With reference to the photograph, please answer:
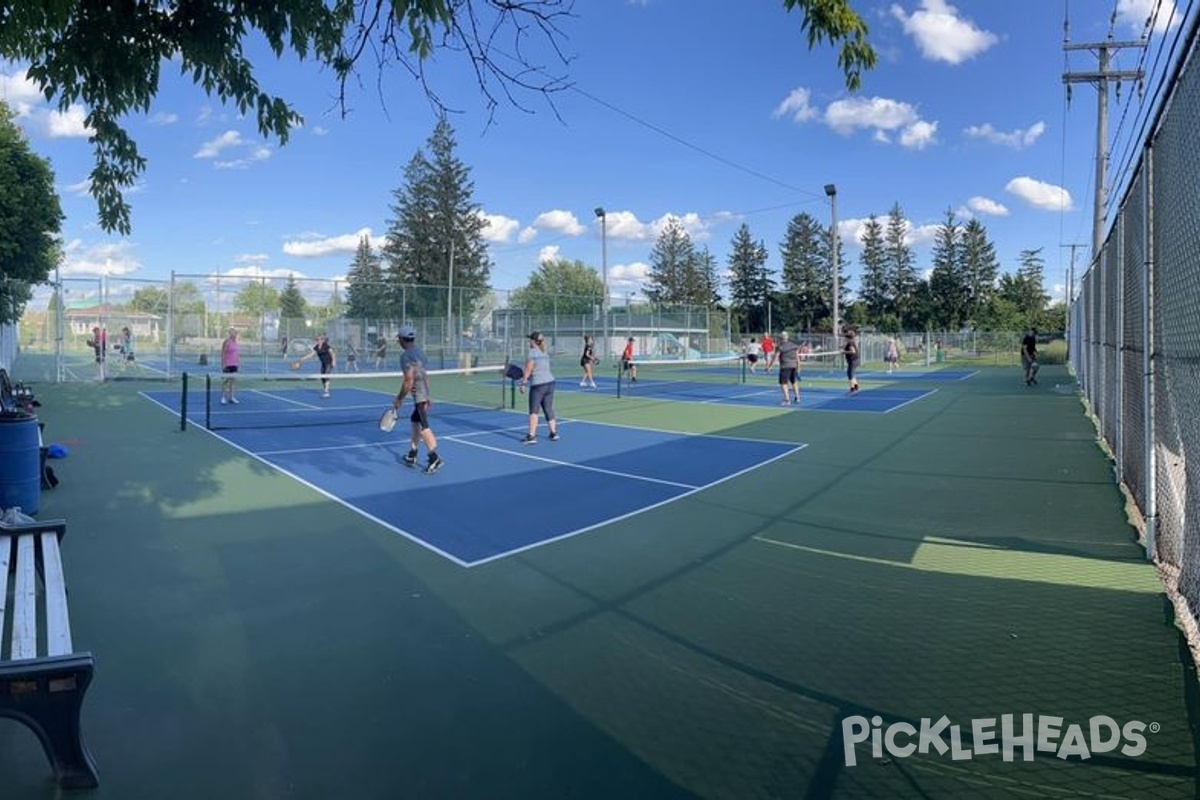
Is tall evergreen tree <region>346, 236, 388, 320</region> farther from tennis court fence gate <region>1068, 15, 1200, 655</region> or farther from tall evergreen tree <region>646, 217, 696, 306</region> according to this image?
tall evergreen tree <region>646, 217, 696, 306</region>

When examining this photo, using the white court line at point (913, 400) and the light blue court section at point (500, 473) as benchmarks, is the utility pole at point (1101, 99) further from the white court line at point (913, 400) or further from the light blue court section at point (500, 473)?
the light blue court section at point (500, 473)

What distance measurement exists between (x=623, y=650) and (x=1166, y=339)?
14.9 feet

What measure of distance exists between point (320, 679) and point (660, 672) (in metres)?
1.88

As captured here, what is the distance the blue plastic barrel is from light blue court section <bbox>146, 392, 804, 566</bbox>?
2853 millimetres

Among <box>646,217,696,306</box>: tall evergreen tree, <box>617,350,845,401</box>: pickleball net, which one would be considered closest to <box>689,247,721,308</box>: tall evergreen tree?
<box>646,217,696,306</box>: tall evergreen tree

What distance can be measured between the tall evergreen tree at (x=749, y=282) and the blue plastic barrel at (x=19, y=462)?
320 ft

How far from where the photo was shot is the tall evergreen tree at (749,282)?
101 m

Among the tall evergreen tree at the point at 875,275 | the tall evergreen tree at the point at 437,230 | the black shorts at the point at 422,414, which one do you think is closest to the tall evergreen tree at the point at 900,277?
the tall evergreen tree at the point at 875,275

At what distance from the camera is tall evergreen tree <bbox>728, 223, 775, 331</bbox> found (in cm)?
10100

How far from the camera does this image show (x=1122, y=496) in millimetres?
8141

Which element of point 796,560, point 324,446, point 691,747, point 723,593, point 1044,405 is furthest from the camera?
point 1044,405

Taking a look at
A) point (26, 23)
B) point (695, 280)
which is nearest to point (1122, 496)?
point (26, 23)

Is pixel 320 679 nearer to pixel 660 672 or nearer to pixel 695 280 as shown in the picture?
pixel 660 672

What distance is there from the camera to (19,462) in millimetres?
7039
